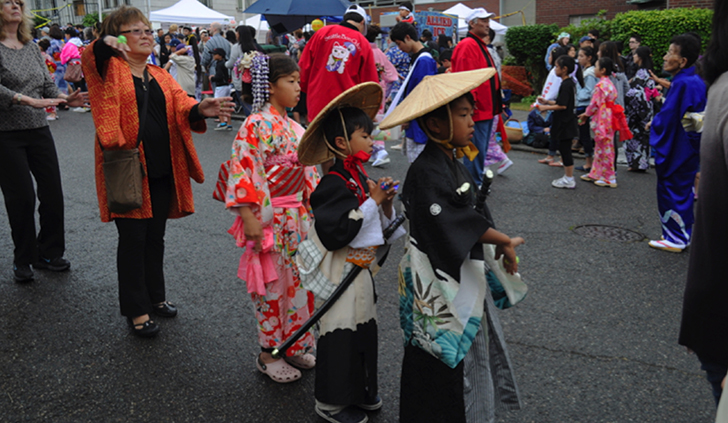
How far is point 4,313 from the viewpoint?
3.91 m

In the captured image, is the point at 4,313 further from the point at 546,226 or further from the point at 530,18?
the point at 530,18

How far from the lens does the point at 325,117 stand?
8.66 feet

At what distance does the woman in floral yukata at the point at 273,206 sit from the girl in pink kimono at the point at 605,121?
5.27 meters

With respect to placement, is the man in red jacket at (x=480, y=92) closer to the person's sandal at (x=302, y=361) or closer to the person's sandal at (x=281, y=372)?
the person's sandal at (x=302, y=361)

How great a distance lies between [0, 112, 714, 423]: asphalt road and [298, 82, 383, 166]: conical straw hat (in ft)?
3.97

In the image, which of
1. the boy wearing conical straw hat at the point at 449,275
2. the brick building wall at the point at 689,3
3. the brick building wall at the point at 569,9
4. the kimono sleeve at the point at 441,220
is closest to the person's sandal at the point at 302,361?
the boy wearing conical straw hat at the point at 449,275

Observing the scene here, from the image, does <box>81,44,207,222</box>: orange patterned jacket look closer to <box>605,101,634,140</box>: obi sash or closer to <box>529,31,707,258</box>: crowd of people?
<box>529,31,707,258</box>: crowd of people

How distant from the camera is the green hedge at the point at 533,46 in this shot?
17141 millimetres

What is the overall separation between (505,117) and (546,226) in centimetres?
473

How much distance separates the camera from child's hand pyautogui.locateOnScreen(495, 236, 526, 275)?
2.22 m

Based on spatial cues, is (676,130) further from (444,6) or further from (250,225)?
(444,6)

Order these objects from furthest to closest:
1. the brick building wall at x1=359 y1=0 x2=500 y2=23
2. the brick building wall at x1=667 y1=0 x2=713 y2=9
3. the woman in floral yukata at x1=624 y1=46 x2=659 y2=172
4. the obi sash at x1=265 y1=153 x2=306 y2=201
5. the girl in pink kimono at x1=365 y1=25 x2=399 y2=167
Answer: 1. the brick building wall at x1=359 y1=0 x2=500 y2=23
2. the brick building wall at x1=667 y1=0 x2=713 y2=9
3. the girl in pink kimono at x1=365 y1=25 x2=399 y2=167
4. the woman in floral yukata at x1=624 y1=46 x2=659 y2=172
5. the obi sash at x1=265 y1=153 x2=306 y2=201

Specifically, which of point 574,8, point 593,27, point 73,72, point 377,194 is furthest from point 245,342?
point 574,8

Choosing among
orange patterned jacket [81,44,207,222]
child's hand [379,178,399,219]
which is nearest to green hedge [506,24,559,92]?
orange patterned jacket [81,44,207,222]
